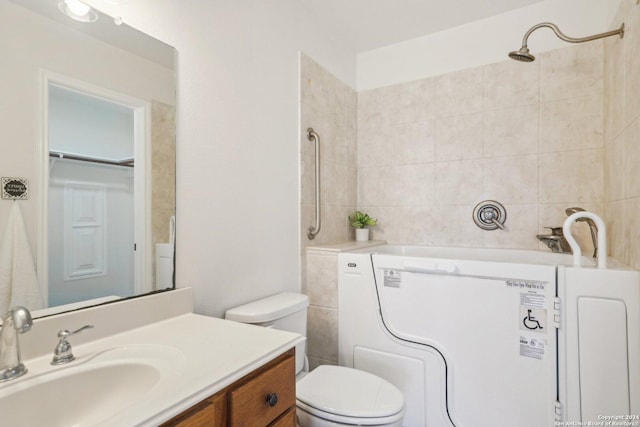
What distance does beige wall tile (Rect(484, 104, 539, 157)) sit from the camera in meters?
2.20

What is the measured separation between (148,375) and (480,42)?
8.94 feet

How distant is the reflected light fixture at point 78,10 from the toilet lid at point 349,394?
1555 millimetres

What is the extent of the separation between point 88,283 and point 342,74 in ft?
7.34

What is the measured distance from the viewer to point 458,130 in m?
2.44

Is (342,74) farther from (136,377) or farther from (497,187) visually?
(136,377)

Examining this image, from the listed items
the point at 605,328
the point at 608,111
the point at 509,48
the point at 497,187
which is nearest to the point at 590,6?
the point at 509,48

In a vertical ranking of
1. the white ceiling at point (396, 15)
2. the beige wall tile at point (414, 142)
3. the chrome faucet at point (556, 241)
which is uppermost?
the white ceiling at point (396, 15)

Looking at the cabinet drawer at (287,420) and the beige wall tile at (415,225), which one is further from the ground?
the beige wall tile at (415,225)

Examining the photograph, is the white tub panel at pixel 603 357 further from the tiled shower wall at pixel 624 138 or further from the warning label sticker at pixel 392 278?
the warning label sticker at pixel 392 278

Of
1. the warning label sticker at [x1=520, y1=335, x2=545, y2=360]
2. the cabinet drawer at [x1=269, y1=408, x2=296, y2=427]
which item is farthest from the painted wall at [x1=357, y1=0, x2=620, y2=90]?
the cabinet drawer at [x1=269, y1=408, x2=296, y2=427]

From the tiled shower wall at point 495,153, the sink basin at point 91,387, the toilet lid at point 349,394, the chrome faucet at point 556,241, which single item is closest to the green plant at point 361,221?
the tiled shower wall at point 495,153

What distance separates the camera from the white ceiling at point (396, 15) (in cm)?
216

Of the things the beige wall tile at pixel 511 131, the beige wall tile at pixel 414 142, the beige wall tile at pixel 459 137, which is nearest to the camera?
the beige wall tile at pixel 511 131

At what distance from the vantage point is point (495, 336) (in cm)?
159
